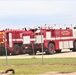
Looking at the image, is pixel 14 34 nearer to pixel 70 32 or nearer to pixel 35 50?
pixel 35 50

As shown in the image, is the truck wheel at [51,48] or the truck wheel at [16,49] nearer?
the truck wheel at [51,48]

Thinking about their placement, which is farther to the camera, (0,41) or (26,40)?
(0,41)

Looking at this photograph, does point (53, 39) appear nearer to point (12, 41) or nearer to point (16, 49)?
point (16, 49)

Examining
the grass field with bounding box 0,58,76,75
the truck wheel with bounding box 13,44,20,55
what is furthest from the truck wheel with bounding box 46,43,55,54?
the grass field with bounding box 0,58,76,75

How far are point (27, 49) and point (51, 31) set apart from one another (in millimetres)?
3293

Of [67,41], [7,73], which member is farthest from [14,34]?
[7,73]

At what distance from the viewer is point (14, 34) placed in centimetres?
4006

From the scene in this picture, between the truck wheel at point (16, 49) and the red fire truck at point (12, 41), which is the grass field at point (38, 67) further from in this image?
the truck wheel at point (16, 49)

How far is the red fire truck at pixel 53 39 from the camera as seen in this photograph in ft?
129

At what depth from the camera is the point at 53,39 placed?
132 ft

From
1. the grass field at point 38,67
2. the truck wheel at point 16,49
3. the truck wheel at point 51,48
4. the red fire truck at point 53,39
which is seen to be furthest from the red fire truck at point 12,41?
the grass field at point 38,67

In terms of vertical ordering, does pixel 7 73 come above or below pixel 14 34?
below

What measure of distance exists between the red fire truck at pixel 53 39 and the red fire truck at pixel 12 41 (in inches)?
37.7

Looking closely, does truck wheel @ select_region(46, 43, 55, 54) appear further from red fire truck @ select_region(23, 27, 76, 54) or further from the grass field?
the grass field
